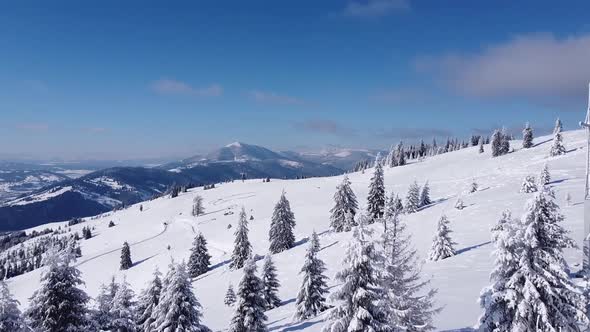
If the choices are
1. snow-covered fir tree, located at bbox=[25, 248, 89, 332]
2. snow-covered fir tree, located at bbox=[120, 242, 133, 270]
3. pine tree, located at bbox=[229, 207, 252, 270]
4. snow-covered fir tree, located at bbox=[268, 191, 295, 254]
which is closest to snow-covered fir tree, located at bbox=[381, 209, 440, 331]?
snow-covered fir tree, located at bbox=[25, 248, 89, 332]

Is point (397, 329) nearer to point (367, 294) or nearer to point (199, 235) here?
point (367, 294)

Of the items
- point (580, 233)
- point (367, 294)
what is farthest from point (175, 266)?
point (580, 233)

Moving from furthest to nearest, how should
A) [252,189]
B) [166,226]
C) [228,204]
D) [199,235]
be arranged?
[252,189]
[228,204]
[166,226]
[199,235]

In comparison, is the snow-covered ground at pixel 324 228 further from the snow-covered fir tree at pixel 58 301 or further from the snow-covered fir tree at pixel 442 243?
the snow-covered fir tree at pixel 58 301

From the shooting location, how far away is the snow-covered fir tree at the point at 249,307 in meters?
26.1

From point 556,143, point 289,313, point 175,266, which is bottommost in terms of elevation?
point 289,313

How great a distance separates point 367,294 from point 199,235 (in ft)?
183

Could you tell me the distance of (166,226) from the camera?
124 meters

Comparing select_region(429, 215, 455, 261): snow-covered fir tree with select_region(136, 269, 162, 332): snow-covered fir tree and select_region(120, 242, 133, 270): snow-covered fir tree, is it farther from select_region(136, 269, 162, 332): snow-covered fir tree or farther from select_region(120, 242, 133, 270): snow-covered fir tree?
select_region(120, 242, 133, 270): snow-covered fir tree

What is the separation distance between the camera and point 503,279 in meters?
12.7

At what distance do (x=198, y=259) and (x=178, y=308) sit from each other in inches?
1812

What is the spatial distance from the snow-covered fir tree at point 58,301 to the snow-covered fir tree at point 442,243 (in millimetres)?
31445

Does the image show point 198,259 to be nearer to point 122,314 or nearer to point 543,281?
point 122,314

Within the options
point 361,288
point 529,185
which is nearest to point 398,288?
point 361,288
